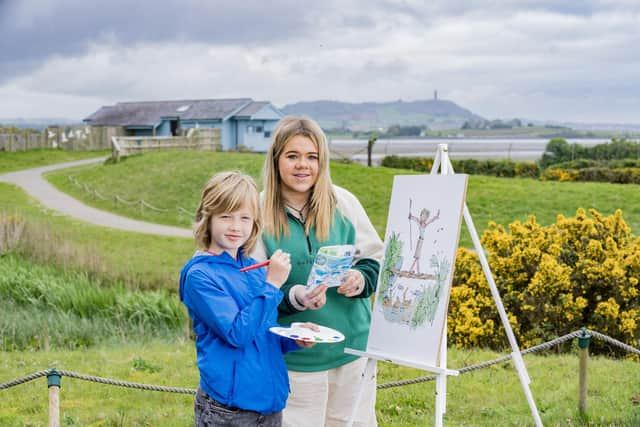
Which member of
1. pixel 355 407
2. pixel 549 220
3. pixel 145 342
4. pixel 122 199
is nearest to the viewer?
pixel 355 407

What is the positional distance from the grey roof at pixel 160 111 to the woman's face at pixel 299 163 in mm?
40743

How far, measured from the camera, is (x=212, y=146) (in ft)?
135

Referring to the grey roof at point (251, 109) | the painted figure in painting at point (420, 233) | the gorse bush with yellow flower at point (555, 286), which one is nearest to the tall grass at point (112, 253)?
the gorse bush with yellow flower at point (555, 286)

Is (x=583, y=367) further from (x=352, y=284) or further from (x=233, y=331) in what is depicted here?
(x=233, y=331)

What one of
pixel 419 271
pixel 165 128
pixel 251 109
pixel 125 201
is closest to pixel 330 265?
pixel 419 271

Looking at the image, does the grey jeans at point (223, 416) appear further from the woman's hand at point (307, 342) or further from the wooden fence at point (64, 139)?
the wooden fence at point (64, 139)

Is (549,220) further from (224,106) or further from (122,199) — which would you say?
(224,106)

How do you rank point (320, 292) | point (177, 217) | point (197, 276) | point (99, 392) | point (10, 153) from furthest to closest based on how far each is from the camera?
point (10, 153) → point (177, 217) → point (99, 392) → point (320, 292) → point (197, 276)

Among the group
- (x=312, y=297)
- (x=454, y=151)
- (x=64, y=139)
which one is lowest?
(x=454, y=151)

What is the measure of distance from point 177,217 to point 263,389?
821 inches

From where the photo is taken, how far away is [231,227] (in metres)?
3.15

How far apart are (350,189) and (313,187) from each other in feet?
72.9

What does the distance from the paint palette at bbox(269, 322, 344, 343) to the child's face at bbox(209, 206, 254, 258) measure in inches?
16.2

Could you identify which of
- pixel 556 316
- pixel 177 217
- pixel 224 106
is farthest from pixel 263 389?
pixel 224 106
